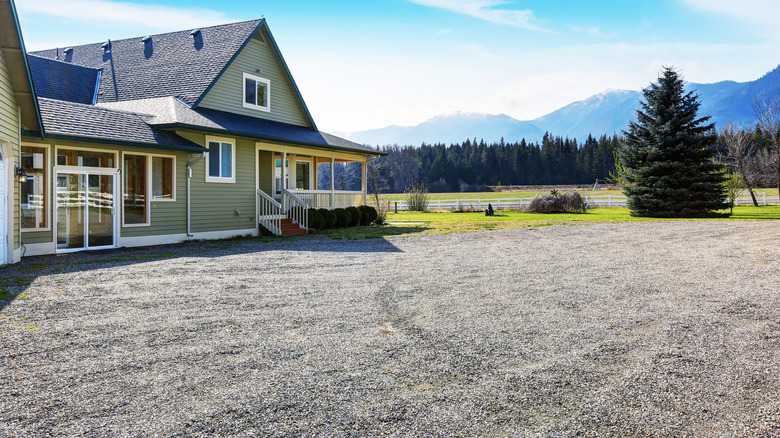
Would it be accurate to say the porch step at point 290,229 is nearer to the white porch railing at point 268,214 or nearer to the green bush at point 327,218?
the white porch railing at point 268,214

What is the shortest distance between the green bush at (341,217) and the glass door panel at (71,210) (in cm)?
902

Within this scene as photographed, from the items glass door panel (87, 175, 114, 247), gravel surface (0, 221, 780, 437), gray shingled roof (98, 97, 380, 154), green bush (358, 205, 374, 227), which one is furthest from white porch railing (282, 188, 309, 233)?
gravel surface (0, 221, 780, 437)

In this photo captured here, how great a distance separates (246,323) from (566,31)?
725 inches

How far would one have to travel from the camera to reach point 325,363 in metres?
4.42

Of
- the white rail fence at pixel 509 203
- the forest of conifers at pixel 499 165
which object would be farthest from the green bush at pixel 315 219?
the forest of conifers at pixel 499 165

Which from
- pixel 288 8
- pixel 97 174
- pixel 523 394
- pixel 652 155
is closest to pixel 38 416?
pixel 523 394

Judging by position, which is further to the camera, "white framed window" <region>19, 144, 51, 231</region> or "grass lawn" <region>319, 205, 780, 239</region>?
"grass lawn" <region>319, 205, 780, 239</region>

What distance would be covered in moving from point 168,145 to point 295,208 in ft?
18.3

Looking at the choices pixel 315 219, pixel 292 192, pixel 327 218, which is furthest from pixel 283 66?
pixel 315 219

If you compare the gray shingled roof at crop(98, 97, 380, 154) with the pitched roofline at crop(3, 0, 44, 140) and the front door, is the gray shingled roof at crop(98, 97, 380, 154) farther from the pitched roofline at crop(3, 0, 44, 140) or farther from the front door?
the pitched roofline at crop(3, 0, 44, 140)

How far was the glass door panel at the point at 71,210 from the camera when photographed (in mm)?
12109

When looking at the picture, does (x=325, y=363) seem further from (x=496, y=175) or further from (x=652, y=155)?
(x=496, y=175)

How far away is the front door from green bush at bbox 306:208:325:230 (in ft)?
22.1

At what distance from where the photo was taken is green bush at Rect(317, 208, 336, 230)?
62.7 feet
